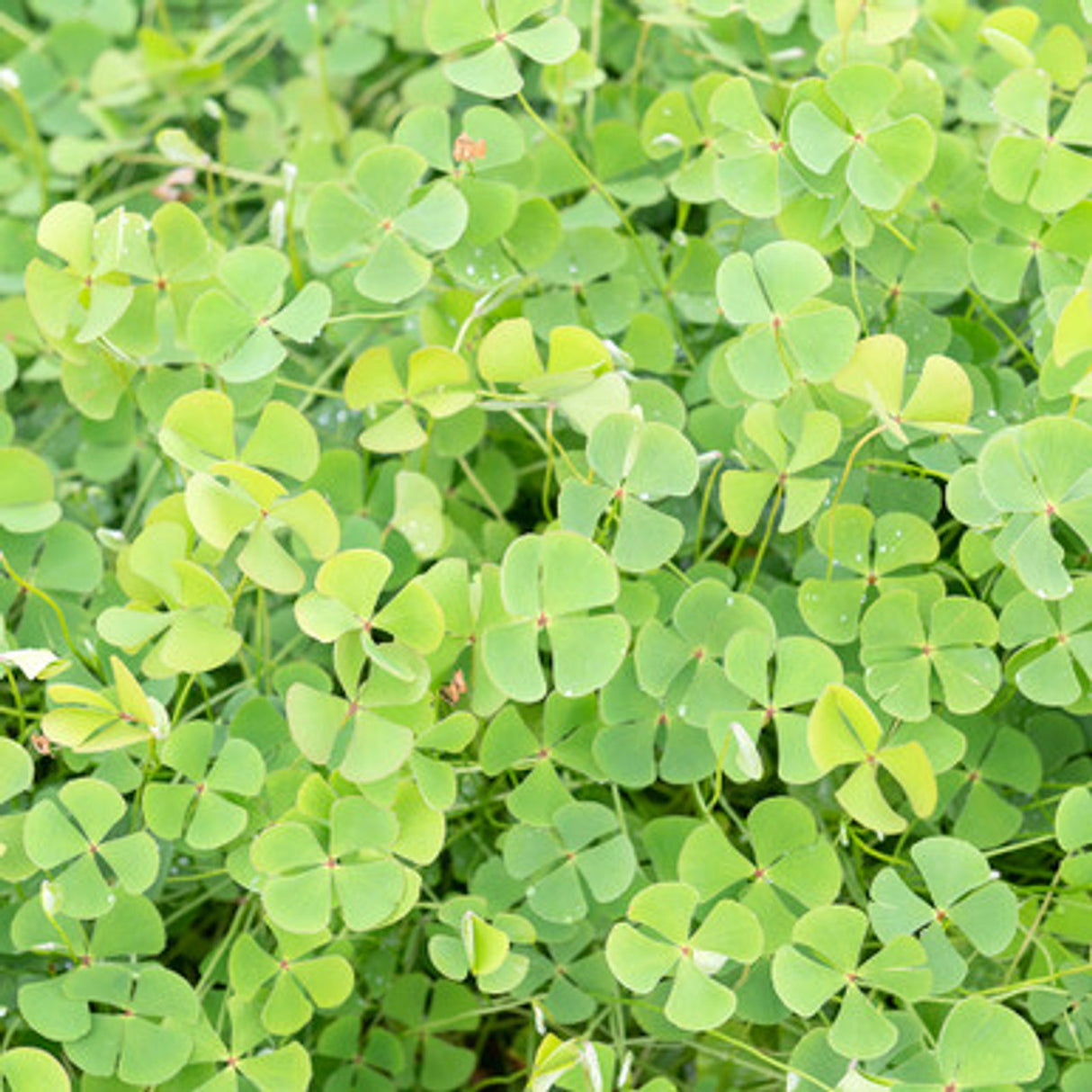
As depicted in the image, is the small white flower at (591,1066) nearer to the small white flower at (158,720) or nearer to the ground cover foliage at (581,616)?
the ground cover foliage at (581,616)

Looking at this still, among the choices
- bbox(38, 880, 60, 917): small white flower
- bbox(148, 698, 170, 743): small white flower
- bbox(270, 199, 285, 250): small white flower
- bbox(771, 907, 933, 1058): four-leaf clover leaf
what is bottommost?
bbox(771, 907, 933, 1058): four-leaf clover leaf

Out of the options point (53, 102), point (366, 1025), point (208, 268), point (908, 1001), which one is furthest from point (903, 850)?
point (53, 102)

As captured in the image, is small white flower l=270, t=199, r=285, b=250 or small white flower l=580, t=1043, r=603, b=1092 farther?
small white flower l=270, t=199, r=285, b=250

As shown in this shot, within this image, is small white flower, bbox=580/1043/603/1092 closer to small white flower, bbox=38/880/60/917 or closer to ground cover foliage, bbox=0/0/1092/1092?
Answer: ground cover foliage, bbox=0/0/1092/1092

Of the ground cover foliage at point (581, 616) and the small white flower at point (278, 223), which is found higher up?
the small white flower at point (278, 223)

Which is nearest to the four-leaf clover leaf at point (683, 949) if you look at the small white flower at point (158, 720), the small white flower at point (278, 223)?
the small white flower at point (158, 720)

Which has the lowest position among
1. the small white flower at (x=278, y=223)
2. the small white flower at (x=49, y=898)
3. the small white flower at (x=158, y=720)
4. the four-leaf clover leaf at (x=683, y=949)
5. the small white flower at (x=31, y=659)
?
the four-leaf clover leaf at (x=683, y=949)

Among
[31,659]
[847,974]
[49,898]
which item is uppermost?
[31,659]

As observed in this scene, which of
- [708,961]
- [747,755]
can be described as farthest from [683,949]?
[747,755]

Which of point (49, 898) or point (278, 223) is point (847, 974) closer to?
point (49, 898)

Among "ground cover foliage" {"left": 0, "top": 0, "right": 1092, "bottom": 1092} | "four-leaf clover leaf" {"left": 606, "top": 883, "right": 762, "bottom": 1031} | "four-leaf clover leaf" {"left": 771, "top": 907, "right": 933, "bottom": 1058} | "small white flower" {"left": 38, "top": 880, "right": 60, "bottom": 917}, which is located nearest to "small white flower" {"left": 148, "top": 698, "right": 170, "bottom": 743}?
"ground cover foliage" {"left": 0, "top": 0, "right": 1092, "bottom": 1092}
